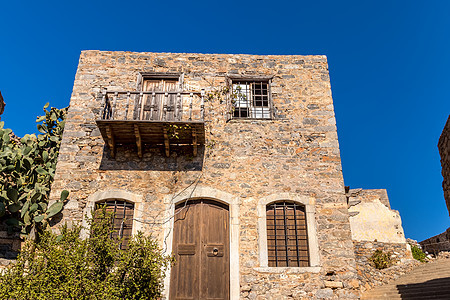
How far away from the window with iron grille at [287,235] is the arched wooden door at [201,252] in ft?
3.37

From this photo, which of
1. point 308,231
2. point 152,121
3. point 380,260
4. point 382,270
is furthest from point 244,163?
point 380,260

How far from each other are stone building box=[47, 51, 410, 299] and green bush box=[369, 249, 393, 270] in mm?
5424

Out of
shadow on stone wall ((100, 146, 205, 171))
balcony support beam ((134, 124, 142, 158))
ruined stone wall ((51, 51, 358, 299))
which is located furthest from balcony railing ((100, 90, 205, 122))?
shadow on stone wall ((100, 146, 205, 171))

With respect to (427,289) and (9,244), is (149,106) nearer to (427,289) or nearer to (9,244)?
(9,244)

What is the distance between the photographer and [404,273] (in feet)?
34.5

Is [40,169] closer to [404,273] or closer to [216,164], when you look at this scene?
[216,164]

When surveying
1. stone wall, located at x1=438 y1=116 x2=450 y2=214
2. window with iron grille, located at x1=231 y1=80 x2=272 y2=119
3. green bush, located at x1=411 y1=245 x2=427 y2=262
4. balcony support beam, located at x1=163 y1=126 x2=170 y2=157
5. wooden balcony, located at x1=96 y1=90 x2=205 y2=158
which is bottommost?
green bush, located at x1=411 y1=245 x2=427 y2=262

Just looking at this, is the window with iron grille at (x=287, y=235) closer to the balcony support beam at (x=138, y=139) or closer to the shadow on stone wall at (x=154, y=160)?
the shadow on stone wall at (x=154, y=160)

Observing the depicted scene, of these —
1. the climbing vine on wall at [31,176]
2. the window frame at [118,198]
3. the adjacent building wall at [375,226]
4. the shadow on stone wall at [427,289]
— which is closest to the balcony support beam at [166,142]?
the window frame at [118,198]

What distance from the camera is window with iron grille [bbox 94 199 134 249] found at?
26.8 ft

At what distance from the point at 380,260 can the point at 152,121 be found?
385 inches

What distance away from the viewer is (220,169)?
349 inches

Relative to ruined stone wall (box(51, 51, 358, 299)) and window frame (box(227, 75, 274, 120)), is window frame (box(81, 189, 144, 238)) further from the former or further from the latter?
window frame (box(227, 75, 274, 120))

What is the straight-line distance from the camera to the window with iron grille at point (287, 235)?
8109mm
